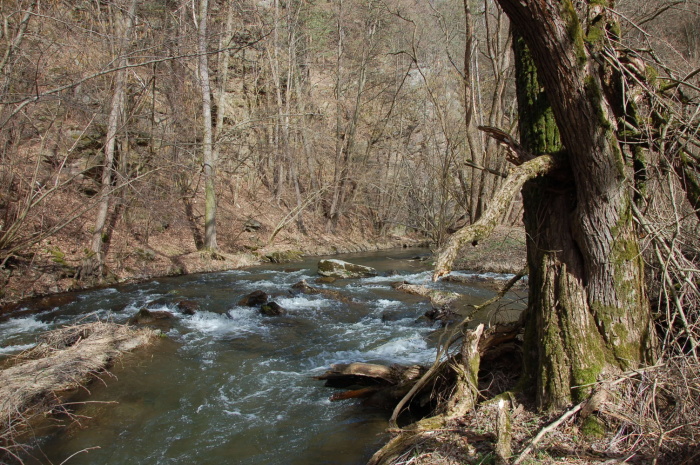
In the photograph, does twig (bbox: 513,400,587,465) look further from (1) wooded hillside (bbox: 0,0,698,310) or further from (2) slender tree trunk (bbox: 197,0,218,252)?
(2) slender tree trunk (bbox: 197,0,218,252)

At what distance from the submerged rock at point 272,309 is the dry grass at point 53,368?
8.08ft

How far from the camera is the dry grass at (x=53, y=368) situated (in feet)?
15.2

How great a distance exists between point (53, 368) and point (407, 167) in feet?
73.9

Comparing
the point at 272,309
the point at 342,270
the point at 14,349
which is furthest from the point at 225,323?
the point at 342,270

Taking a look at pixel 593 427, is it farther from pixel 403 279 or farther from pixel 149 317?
pixel 403 279

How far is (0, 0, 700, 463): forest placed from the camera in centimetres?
312

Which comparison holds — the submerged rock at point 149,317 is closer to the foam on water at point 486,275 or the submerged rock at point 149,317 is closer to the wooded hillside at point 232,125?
the wooded hillside at point 232,125

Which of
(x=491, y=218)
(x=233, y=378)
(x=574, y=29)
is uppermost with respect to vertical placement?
(x=574, y=29)

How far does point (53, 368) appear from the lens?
566cm

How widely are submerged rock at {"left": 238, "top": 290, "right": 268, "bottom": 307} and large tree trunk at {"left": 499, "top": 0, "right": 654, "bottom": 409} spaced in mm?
7866

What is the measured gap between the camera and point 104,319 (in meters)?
8.71

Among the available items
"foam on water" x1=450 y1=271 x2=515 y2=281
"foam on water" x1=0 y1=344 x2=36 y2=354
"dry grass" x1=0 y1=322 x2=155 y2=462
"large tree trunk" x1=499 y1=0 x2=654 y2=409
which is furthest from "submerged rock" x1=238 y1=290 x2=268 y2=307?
"large tree trunk" x1=499 y1=0 x2=654 y2=409

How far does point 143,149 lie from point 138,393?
1339cm

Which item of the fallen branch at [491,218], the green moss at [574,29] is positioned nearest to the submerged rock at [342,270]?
the fallen branch at [491,218]
